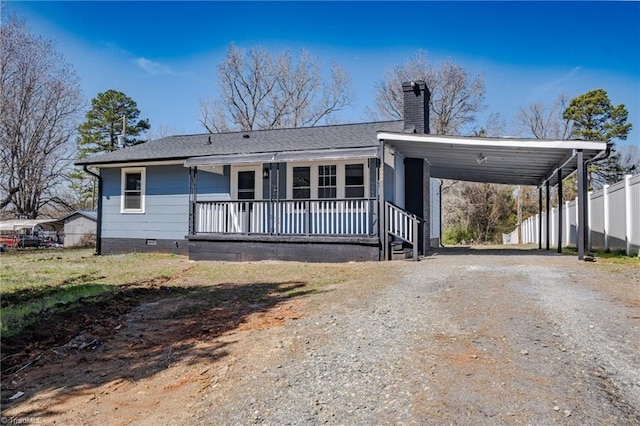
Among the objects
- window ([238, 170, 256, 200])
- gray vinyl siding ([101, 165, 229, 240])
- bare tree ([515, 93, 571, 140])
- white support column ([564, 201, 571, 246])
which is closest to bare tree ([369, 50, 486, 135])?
bare tree ([515, 93, 571, 140])

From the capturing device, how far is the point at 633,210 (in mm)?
10086

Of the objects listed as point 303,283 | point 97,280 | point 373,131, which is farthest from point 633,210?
point 97,280

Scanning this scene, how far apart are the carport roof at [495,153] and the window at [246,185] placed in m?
4.25

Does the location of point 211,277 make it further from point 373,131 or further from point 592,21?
point 592,21

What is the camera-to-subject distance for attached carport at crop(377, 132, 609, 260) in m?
9.42

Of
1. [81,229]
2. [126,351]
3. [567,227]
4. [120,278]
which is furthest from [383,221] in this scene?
[81,229]

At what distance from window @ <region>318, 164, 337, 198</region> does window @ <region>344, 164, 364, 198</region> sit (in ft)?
1.13

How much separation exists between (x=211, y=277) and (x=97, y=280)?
2.15 m

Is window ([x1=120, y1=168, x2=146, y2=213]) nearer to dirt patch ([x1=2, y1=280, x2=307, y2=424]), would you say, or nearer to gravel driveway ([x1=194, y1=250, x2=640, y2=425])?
dirt patch ([x1=2, y1=280, x2=307, y2=424])

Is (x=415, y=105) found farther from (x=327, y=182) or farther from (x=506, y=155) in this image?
(x=327, y=182)

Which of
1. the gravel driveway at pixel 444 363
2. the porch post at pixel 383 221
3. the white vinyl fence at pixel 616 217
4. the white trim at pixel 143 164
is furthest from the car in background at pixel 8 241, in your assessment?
the white vinyl fence at pixel 616 217

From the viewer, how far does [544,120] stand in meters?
34.8

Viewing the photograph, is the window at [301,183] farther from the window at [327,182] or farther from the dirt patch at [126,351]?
the dirt patch at [126,351]

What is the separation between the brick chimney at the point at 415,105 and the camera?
1316 centimetres
